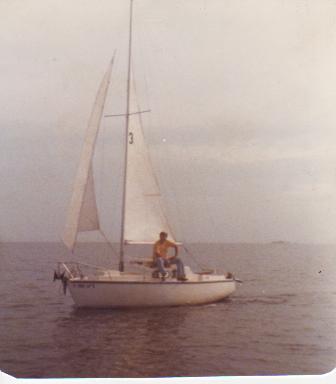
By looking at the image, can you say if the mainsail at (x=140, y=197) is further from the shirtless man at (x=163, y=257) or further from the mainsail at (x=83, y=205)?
the mainsail at (x=83, y=205)

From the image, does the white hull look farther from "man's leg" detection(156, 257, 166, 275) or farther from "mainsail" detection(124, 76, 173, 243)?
"mainsail" detection(124, 76, 173, 243)

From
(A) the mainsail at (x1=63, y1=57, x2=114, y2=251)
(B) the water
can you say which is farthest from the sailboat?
(B) the water

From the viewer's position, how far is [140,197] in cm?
730

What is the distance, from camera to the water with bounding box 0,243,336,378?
15.9ft

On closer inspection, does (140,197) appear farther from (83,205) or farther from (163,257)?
(163,257)

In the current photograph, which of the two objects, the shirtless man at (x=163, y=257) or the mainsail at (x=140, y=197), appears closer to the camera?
the shirtless man at (x=163, y=257)

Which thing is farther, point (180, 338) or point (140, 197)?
point (140, 197)

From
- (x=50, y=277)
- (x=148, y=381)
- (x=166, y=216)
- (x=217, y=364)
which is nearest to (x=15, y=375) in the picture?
(x=148, y=381)

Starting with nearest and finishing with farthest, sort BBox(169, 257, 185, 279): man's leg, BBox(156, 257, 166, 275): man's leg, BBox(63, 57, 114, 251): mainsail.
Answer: BBox(63, 57, 114, 251): mainsail < BBox(156, 257, 166, 275): man's leg < BBox(169, 257, 185, 279): man's leg

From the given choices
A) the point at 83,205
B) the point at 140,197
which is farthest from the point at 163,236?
the point at 83,205

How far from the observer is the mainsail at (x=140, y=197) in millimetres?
7074

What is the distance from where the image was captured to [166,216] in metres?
7.34

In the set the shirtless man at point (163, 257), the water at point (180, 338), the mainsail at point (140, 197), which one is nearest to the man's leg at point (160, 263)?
the shirtless man at point (163, 257)

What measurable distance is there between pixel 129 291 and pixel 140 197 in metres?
1.29
